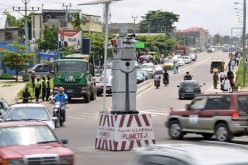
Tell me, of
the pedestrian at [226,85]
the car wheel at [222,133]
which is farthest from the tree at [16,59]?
the car wheel at [222,133]

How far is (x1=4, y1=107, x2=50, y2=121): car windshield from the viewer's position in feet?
77.2

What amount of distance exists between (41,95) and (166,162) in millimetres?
43463

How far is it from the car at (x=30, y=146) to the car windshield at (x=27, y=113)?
856cm

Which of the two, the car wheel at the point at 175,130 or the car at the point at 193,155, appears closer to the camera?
the car at the point at 193,155

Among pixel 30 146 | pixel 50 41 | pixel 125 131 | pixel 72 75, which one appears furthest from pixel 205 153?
pixel 50 41

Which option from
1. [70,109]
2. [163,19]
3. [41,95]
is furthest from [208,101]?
[163,19]

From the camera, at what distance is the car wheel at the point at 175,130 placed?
2414cm

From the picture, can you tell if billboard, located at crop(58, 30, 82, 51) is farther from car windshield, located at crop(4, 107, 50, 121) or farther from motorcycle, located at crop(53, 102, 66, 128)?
car windshield, located at crop(4, 107, 50, 121)

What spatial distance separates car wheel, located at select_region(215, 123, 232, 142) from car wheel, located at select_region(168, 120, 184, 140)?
1799 mm

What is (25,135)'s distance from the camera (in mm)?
14516

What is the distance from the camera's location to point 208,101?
23141 mm

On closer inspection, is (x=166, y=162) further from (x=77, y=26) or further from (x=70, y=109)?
(x=77, y=26)

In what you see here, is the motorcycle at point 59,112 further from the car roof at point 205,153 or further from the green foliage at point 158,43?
the green foliage at point 158,43

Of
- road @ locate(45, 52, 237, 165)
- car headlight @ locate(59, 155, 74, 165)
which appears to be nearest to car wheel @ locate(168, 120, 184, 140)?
road @ locate(45, 52, 237, 165)
